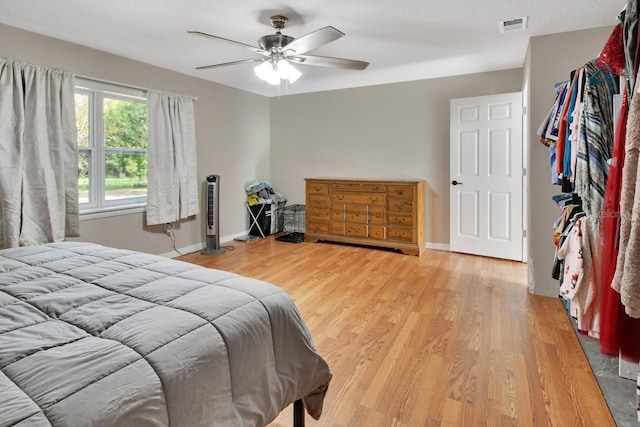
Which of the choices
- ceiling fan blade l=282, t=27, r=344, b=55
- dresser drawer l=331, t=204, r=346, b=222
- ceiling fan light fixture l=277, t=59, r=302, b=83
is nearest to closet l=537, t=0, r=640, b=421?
ceiling fan blade l=282, t=27, r=344, b=55

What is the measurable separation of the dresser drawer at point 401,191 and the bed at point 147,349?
3376 millimetres

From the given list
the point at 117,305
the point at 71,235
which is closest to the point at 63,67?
the point at 71,235

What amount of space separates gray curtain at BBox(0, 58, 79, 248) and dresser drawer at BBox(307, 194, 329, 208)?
2888 mm

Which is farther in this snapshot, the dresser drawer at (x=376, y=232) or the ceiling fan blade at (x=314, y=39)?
the dresser drawer at (x=376, y=232)

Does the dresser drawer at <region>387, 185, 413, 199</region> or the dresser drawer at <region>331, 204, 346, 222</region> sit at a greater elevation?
the dresser drawer at <region>387, 185, 413, 199</region>

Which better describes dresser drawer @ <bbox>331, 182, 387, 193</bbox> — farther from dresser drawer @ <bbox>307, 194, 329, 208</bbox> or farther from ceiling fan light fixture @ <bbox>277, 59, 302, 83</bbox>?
ceiling fan light fixture @ <bbox>277, 59, 302, 83</bbox>

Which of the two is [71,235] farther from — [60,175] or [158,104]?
[158,104]

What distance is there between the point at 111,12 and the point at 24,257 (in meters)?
1.94

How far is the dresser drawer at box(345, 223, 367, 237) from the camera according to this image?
16.2ft

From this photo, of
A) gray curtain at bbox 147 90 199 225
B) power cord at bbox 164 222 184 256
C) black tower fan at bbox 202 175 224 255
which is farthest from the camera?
black tower fan at bbox 202 175 224 255

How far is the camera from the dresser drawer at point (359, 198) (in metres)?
4.79

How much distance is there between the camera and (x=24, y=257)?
6.26 ft

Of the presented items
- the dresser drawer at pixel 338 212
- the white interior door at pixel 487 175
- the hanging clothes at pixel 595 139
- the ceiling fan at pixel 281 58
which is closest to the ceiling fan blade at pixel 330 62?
the ceiling fan at pixel 281 58

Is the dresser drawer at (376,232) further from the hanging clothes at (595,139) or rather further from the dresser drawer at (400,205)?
the hanging clothes at (595,139)
